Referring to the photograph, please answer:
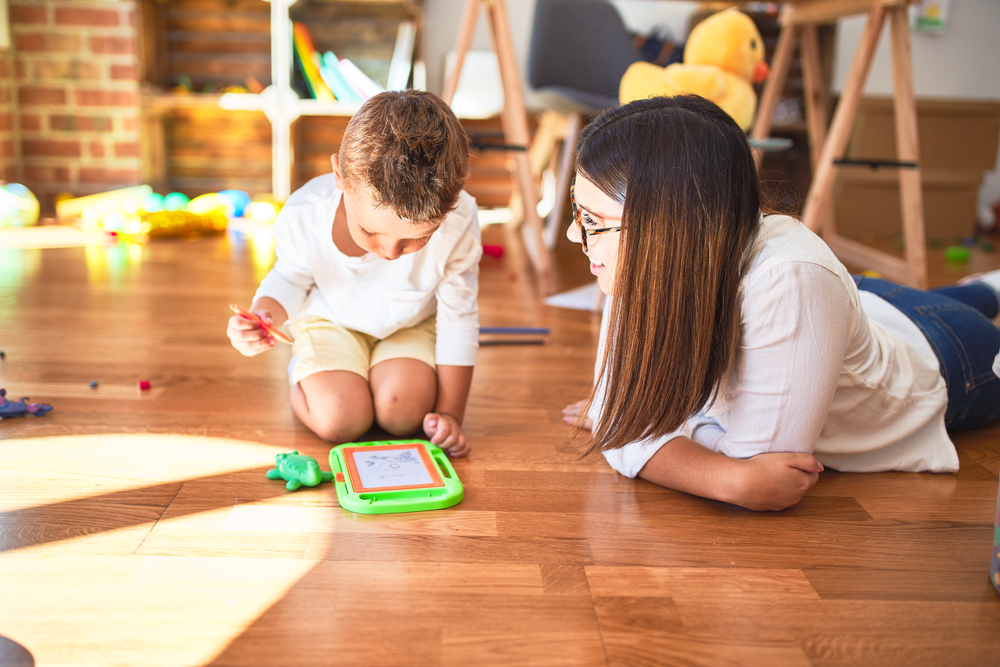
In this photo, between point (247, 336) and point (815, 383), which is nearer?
point (815, 383)

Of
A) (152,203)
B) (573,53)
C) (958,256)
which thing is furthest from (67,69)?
(958,256)

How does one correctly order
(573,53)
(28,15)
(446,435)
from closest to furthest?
1. (446,435)
2. (573,53)
3. (28,15)

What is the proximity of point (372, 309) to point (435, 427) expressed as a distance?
7.4 inches

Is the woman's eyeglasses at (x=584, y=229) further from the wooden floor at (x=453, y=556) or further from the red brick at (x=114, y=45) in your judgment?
the red brick at (x=114, y=45)

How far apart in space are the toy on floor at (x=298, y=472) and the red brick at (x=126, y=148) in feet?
7.36

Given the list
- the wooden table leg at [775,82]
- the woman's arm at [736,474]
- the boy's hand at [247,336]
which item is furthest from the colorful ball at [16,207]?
the woman's arm at [736,474]

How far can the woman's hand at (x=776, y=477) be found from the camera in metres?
0.81

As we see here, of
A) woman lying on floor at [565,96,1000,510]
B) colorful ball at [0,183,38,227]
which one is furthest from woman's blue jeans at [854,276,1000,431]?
colorful ball at [0,183,38,227]

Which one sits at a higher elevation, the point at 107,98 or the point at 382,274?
the point at 107,98

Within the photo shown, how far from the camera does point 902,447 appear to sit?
38.5 inches

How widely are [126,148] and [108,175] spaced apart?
12 centimetres

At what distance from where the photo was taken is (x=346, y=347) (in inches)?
42.0

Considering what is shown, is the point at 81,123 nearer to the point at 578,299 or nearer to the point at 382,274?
the point at 578,299

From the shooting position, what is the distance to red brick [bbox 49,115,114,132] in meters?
2.72
